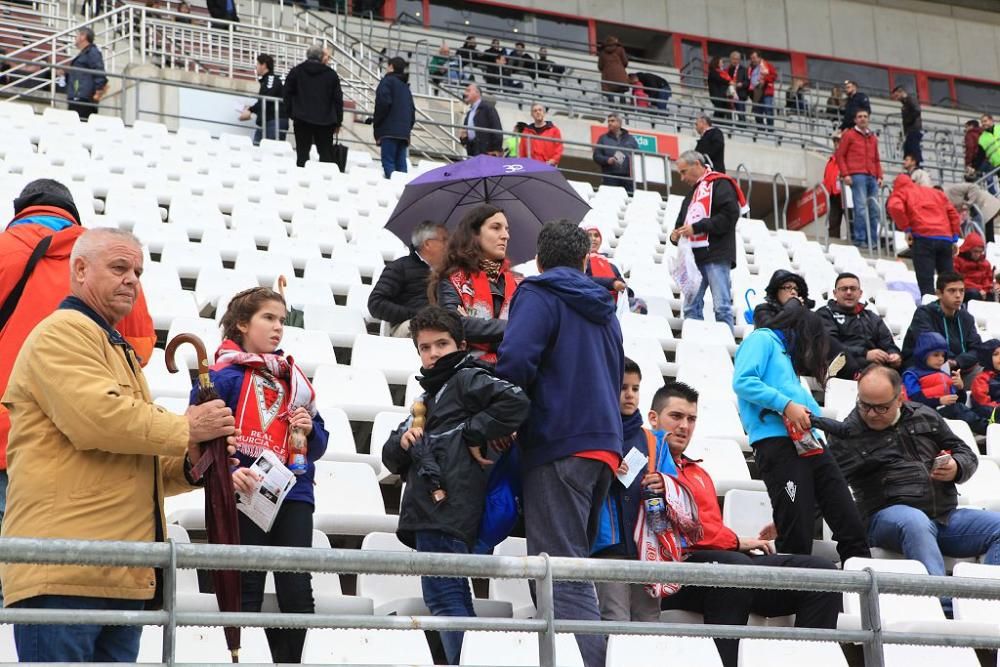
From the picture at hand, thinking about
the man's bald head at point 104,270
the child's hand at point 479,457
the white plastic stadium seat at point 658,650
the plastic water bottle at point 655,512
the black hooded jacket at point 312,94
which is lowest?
the white plastic stadium seat at point 658,650

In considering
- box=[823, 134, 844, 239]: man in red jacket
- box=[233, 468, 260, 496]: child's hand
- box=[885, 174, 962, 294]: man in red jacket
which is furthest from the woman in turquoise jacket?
box=[823, 134, 844, 239]: man in red jacket

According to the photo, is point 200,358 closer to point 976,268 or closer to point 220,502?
point 220,502

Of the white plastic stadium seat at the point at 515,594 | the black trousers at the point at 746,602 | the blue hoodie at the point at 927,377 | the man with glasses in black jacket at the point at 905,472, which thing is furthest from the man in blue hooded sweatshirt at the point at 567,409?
the blue hoodie at the point at 927,377

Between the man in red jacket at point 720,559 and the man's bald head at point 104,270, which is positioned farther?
the man in red jacket at point 720,559

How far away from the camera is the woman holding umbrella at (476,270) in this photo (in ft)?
16.4

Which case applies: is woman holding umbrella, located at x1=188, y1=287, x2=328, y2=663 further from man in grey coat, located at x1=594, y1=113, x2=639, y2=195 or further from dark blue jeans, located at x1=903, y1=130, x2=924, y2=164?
dark blue jeans, located at x1=903, y1=130, x2=924, y2=164

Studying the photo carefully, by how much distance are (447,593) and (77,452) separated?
50.4 inches

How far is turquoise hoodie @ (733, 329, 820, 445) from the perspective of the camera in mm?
5559

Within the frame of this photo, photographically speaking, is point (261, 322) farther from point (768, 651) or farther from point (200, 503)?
point (768, 651)

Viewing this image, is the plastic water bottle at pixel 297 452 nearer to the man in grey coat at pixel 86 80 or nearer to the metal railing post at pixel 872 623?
the metal railing post at pixel 872 623

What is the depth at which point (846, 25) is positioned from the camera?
26156mm

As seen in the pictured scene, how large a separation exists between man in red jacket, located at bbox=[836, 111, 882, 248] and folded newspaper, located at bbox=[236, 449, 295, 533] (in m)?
10.4

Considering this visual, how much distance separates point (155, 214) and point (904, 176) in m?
5.98

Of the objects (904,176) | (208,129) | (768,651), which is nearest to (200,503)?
(768,651)
